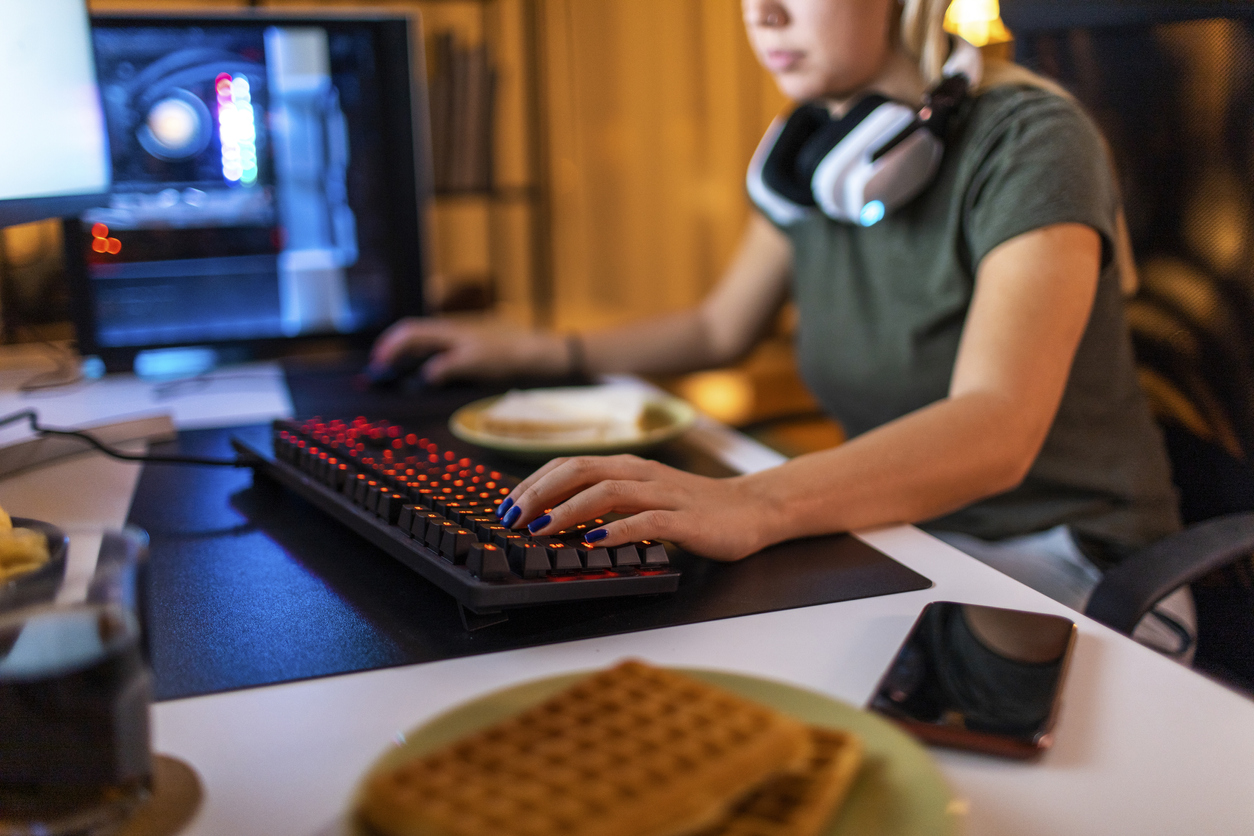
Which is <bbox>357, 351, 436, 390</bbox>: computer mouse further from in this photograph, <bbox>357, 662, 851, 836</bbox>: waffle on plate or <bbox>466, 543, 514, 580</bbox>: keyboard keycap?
<bbox>357, 662, 851, 836</bbox>: waffle on plate

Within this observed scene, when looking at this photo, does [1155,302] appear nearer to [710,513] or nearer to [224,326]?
[710,513]

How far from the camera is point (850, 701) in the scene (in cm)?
45

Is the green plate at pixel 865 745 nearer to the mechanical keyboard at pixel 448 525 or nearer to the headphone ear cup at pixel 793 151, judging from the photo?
the mechanical keyboard at pixel 448 525

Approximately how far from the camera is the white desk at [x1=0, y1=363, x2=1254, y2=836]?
0.38 m

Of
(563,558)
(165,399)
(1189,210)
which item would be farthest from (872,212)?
(165,399)

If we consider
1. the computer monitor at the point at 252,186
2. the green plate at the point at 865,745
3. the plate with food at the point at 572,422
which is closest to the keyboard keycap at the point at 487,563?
the green plate at the point at 865,745

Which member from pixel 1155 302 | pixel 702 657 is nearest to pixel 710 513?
pixel 702 657

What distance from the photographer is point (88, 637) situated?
0.35 meters

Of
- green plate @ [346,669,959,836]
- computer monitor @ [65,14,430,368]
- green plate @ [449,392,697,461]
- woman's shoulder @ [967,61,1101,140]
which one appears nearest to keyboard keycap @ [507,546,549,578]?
green plate @ [346,669,959,836]

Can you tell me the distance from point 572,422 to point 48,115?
57 cm

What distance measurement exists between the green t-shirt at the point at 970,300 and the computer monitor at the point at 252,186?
0.59 meters

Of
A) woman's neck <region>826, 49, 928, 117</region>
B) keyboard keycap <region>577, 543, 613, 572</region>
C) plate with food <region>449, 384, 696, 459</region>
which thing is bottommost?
plate with food <region>449, 384, 696, 459</region>

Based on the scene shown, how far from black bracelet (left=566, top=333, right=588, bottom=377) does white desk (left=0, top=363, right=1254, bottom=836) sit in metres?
0.76

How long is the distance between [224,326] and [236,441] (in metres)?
0.50
